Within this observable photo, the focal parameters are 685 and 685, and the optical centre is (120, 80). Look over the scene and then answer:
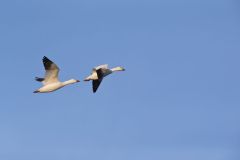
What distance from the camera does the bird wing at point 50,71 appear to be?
56.9 metres

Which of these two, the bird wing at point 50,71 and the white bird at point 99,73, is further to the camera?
the white bird at point 99,73

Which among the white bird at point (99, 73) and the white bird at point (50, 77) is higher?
the white bird at point (99, 73)

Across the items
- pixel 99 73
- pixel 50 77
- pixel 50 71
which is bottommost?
pixel 50 77

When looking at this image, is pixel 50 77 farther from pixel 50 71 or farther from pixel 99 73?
Answer: pixel 99 73

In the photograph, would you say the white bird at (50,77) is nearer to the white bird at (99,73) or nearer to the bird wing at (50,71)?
the bird wing at (50,71)

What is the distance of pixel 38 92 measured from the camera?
55.9 m

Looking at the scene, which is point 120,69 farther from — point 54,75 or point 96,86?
point 54,75

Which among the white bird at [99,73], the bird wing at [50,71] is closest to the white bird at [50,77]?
the bird wing at [50,71]

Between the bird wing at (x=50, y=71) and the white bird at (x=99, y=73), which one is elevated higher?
the white bird at (x=99, y=73)

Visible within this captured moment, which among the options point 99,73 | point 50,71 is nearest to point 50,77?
point 50,71

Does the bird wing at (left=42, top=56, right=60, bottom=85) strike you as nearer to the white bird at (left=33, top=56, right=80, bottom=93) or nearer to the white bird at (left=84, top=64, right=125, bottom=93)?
the white bird at (left=33, top=56, right=80, bottom=93)

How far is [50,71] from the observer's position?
57.1 m

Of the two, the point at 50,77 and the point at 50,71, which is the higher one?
the point at 50,71

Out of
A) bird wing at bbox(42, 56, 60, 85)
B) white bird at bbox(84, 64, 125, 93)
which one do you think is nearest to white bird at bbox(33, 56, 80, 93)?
bird wing at bbox(42, 56, 60, 85)
